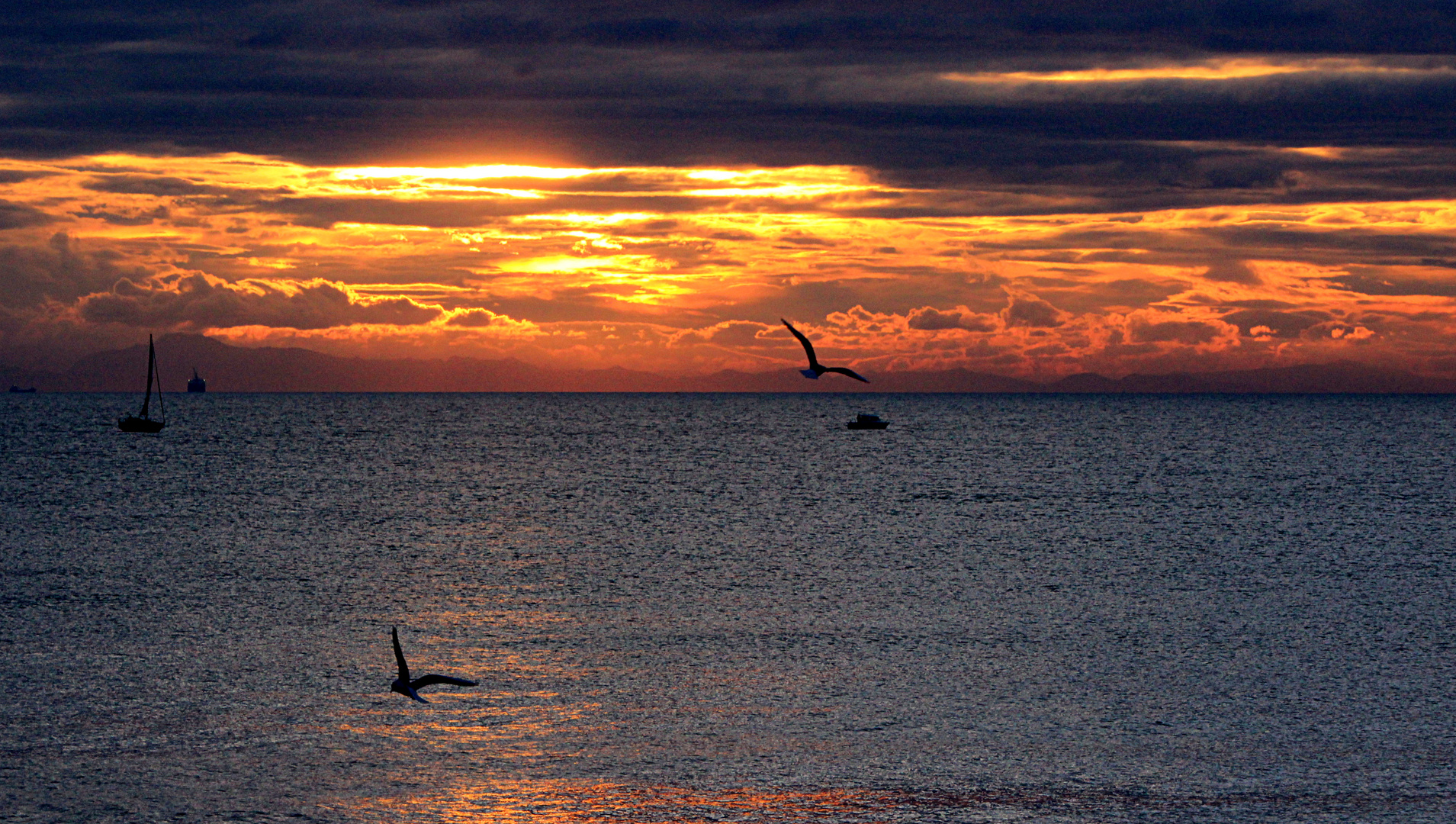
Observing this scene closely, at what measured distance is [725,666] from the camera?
117 ft

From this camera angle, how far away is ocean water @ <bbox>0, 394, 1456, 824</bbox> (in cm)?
2444

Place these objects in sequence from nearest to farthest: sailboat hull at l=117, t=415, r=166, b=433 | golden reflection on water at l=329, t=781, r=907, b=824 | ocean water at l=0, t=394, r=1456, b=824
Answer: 1. golden reflection on water at l=329, t=781, r=907, b=824
2. ocean water at l=0, t=394, r=1456, b=824
3. sailboat hull at l=117, t=415, r=166, b=433

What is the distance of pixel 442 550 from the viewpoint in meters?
64.8

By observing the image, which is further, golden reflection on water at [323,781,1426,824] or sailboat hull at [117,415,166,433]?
sailboat hull at [117,415,166,433]

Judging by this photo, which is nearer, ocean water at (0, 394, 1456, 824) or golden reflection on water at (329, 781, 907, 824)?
golden reflection on water at (329, 781, 907, 824)

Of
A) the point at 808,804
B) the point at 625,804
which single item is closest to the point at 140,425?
the point at 625,804

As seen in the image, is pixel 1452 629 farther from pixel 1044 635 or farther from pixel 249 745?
pixel 249 745

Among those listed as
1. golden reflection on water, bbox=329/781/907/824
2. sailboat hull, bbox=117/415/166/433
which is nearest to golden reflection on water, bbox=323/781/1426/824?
golden reflection on water, bbox=329/781/907/824

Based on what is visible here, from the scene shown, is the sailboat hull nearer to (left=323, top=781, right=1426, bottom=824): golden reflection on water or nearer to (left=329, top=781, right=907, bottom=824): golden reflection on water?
(left=329, top=781, right=907, bottom=824): golden reflection on water

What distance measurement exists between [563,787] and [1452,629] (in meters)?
31.2

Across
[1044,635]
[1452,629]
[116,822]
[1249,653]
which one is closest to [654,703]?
[116,822]

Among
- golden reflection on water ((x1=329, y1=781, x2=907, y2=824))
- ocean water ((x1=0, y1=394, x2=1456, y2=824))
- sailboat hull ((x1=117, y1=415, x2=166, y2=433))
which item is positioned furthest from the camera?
sailboat hull ((x1=117, y1=415, x2=166, y2=433))

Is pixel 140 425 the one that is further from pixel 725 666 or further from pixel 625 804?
pixel 625 804

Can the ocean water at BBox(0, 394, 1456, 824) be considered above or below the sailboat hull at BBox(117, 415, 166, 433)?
above
